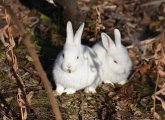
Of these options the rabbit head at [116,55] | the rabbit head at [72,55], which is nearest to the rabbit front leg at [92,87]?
the rabbit head at [116,55]

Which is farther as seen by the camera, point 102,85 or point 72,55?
point 102,85

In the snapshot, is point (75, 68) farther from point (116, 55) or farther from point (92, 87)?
point (116, 55)

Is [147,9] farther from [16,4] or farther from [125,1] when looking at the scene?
[16,4]

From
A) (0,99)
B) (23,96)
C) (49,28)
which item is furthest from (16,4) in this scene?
(23,96)

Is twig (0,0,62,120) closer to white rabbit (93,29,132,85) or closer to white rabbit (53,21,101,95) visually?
white rabbit (53,21,101,95)

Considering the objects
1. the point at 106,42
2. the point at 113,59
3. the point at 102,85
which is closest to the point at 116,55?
the point at 113,59

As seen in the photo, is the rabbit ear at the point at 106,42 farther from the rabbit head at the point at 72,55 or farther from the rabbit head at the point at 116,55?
the rabbit head at the point at 72,55

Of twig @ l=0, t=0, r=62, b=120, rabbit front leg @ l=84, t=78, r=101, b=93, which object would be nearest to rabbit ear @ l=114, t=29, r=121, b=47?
rabbit front leg @ l=84, t=78, r=101, b=93
